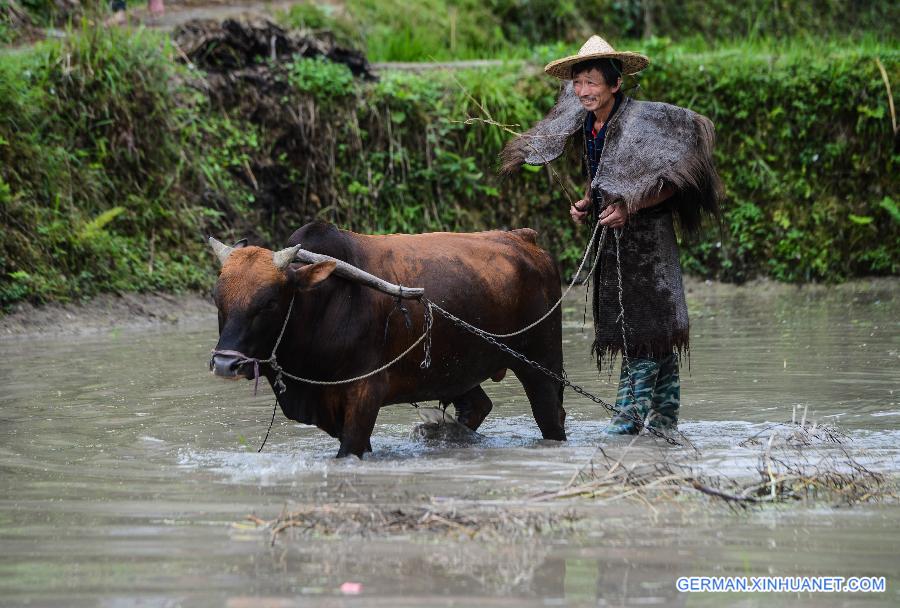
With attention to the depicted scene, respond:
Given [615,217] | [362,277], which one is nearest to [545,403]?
[615,217]

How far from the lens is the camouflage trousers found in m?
7.52

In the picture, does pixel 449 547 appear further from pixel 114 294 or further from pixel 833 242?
pixel 833 242

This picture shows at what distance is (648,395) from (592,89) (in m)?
1.74

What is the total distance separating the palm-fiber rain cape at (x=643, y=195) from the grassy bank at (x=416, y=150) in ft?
21.5

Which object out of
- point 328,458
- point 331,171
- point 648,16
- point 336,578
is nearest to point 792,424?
point 328,458

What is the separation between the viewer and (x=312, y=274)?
Result: 21.1 feet

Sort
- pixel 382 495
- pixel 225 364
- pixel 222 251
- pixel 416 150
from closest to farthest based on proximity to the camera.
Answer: pixel 382 495
pixel 225 364
pixel 222 251
pixel 416 150

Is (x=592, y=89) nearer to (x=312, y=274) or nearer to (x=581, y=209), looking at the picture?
(x=581, y=209)

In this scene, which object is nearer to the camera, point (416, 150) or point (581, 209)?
point (581, 209)

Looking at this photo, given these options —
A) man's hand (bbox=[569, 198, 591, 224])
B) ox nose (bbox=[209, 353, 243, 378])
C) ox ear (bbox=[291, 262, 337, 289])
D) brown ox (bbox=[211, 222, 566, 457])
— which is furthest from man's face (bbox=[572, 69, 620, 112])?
ox nose (bbox=[209, 353, 243, 378])

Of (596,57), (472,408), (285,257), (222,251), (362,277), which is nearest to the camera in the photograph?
(285,257)

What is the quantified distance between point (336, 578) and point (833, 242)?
1160 cm

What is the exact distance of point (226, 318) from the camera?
6.36 m

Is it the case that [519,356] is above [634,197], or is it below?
below
